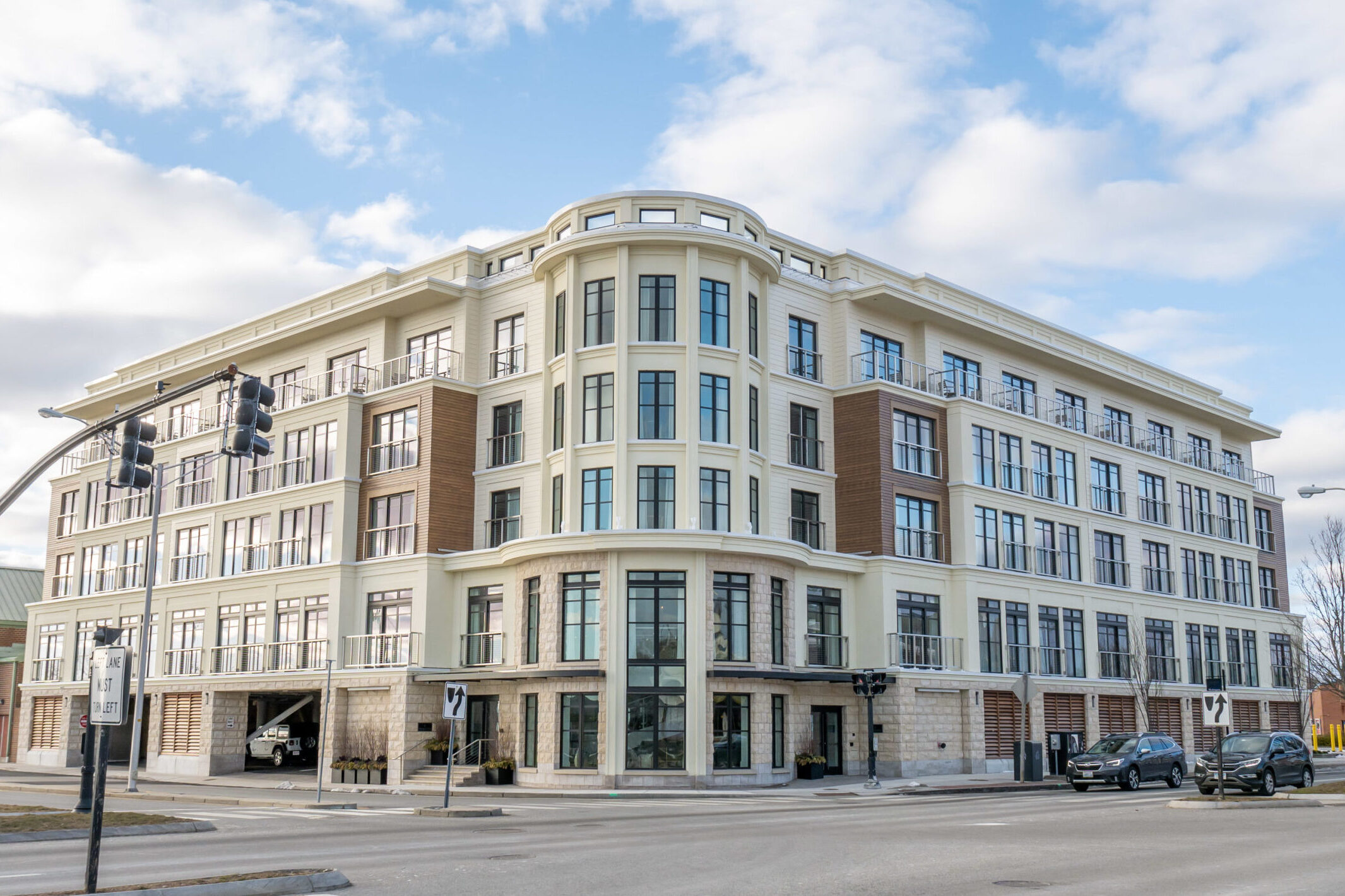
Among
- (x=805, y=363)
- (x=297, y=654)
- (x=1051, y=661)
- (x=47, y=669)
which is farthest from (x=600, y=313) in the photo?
(x=47, y=669)

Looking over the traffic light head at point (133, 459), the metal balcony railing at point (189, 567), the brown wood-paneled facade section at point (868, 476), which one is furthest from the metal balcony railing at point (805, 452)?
the traffic light head at point (133, 459)

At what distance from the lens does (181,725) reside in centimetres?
4972

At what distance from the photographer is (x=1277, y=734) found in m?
31.3

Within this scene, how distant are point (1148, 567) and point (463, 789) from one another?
108 ft

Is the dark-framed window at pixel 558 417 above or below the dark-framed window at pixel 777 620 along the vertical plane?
above

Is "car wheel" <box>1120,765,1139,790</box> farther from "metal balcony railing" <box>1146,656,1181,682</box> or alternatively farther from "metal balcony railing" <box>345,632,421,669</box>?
"metal balcony railing" <box>345,632,421,669</box>

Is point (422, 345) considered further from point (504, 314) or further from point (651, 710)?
point (651, 710)

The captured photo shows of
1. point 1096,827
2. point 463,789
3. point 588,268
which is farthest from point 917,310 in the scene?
point 1096,827

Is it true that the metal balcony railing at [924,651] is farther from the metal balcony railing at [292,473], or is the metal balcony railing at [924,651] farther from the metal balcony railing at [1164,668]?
the metal balcony railing at [292,473]

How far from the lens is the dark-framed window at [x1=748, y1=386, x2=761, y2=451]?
40.4 metres

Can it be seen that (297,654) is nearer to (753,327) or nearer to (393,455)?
(393,455)

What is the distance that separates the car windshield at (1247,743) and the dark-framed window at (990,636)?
1415cm

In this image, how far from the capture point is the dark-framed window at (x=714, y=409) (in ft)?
128

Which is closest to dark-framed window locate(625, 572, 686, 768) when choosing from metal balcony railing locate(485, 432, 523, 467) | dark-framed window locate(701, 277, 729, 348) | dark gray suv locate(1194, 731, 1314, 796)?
dark-framed window locate(701, 277, 729, 348)
